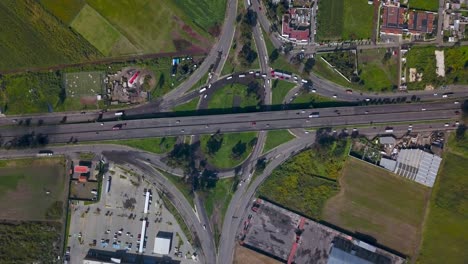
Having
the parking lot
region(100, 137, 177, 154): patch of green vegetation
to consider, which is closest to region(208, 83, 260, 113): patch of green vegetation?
region(100, 137, 177, 154): patch of green vegetation

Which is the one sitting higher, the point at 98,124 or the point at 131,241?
the point at 98,124

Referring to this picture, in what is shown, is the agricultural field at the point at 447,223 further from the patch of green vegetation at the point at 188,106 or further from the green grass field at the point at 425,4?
the patch of green vegetation at the point at 188,106

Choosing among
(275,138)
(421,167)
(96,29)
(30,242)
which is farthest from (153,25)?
(421,167)

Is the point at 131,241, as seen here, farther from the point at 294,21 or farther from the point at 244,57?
the point at 294,21

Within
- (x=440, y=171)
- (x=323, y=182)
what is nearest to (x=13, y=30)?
(x=323, y=182)

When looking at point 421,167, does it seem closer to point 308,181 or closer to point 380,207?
point 380,207

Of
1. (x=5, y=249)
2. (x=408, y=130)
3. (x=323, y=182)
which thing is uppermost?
(x=408, y=130)

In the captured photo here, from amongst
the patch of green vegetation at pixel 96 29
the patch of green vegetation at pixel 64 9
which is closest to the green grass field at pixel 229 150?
the patch of green vegetation at pixel 96 29
